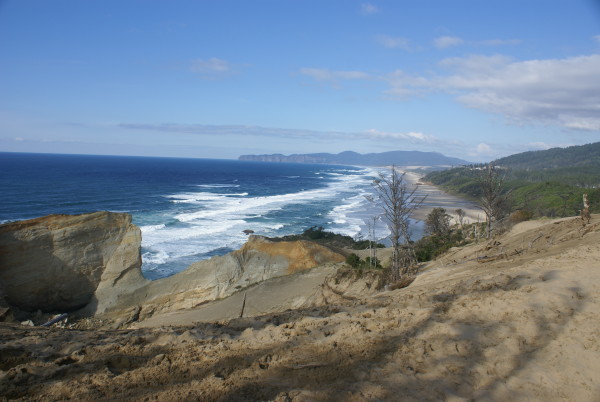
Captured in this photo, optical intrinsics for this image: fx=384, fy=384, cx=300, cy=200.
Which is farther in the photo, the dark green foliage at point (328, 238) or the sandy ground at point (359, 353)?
the dark green foliage at point (328, 238)

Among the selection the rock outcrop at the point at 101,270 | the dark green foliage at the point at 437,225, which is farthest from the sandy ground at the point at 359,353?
the dark green foliage at the point at 437,225

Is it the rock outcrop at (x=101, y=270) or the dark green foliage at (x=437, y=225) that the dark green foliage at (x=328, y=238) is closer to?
the dark green foliage at (x=437, y=225)

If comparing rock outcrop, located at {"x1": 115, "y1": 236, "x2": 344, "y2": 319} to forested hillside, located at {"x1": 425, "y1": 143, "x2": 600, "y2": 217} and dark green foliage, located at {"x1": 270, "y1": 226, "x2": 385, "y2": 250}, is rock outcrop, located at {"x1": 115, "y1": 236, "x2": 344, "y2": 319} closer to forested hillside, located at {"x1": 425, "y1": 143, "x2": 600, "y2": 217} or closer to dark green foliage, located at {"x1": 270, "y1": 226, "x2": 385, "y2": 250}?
forested hillside, located at {"x1": 425, "y1": 143, "x2": 600, "y2": 217}

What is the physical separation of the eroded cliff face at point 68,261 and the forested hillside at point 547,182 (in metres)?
19.9

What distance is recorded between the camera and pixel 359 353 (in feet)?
17.6

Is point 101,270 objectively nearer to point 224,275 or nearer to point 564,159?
point 224,275

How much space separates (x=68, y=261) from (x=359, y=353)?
1924 cm

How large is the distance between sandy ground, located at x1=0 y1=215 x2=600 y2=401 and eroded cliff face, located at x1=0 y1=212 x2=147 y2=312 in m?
13.8

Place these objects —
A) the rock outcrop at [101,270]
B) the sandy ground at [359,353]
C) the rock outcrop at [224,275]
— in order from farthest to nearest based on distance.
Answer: the rock outcrop at [224,275], the rock outcrop at [101,270], the sandy ground at [359,353]

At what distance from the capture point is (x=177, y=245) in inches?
1378

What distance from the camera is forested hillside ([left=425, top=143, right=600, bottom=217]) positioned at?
49.2 meters

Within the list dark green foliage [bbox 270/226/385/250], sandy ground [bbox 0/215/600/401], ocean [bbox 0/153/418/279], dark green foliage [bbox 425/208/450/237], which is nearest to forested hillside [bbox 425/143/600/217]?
dark green foliage [bbox 425/208/450/237]

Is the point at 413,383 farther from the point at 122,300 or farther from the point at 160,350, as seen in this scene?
the point at 122,300

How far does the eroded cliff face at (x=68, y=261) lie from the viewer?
18.5 meters
